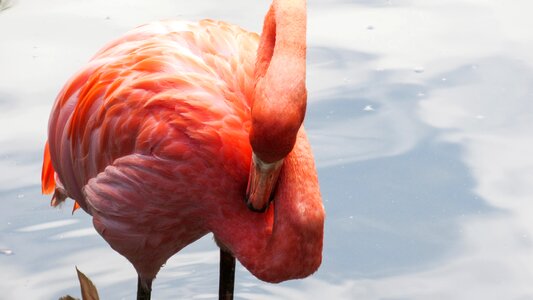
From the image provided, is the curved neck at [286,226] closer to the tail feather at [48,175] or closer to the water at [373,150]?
the water at [373,150]

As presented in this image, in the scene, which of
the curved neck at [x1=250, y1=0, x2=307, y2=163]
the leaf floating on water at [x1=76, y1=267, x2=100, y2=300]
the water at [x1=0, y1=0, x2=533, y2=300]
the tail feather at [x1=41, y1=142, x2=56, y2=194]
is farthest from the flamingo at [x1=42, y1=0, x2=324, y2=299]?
the water at [x1=0, y1=0, x2=533, y2=300]

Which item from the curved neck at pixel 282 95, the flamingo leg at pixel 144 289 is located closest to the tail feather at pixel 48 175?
the flamingo leg at pixel 144 289

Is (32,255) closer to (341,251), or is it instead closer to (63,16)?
(341,251)

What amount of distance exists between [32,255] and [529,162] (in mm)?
2701

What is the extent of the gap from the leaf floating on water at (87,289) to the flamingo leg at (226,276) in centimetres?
56

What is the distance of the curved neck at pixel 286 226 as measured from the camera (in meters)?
4.18

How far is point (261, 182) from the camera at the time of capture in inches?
162

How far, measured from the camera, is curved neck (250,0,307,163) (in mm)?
3762

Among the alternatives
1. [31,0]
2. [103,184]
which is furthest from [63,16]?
[103,184]

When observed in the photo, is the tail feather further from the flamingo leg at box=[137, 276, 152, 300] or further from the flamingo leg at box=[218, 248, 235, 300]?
the flamingo leg at box=[218, 248, 235, 300]

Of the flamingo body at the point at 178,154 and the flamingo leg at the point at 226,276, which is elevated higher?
the flamingo body at the point at 178,154

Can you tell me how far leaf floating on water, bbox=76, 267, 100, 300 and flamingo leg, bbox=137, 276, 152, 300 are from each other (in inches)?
7.6

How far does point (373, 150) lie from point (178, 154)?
217 cm

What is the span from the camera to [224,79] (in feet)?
15.1
